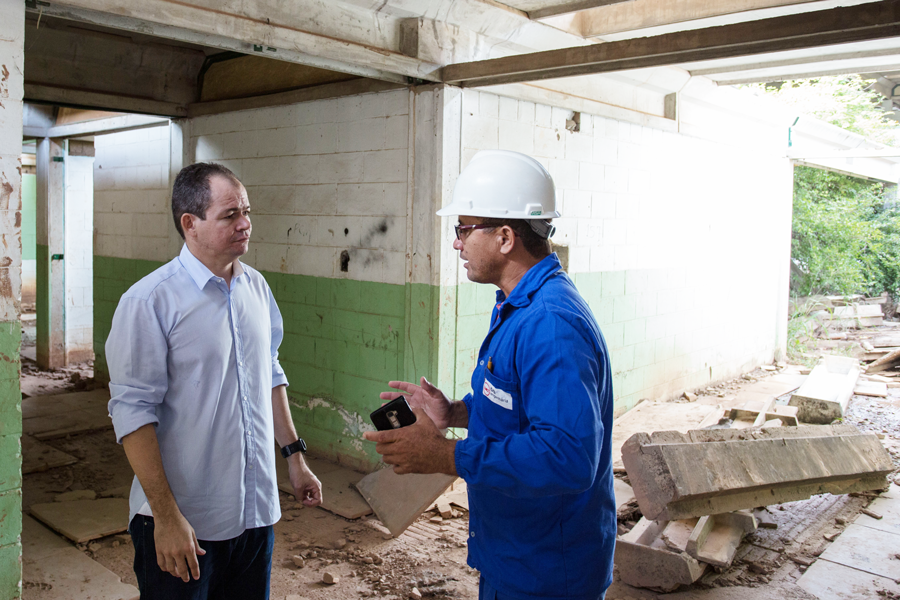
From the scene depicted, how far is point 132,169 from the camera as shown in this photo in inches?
288

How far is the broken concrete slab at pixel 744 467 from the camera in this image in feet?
12.1

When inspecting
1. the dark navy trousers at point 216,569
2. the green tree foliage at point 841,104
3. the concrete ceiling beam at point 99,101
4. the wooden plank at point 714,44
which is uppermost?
the green tree foliage at point 841,104

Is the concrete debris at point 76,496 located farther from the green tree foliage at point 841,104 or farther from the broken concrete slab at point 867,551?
the green tree foliage at point 841,104

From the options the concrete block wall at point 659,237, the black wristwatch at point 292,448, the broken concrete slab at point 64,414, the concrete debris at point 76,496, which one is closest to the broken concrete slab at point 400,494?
the concrete block wall at point 659,237

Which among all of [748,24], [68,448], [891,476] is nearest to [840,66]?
[891,476]

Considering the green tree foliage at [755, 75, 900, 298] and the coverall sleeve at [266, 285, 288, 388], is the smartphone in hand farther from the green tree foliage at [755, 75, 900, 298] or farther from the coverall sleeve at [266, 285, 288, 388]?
the green tree foliage at [755, 75, 900, 298]

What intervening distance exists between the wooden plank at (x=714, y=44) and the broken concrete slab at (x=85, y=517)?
3.53 meters

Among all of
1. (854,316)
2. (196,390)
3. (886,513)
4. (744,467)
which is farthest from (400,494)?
(854,316)

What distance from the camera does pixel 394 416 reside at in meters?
2.01

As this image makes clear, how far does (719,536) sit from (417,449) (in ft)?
9.19

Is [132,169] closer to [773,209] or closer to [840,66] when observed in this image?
[840,66]

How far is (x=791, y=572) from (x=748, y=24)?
2.87m

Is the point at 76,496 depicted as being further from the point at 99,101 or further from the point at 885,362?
the point at 885,362

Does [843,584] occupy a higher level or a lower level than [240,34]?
lower
